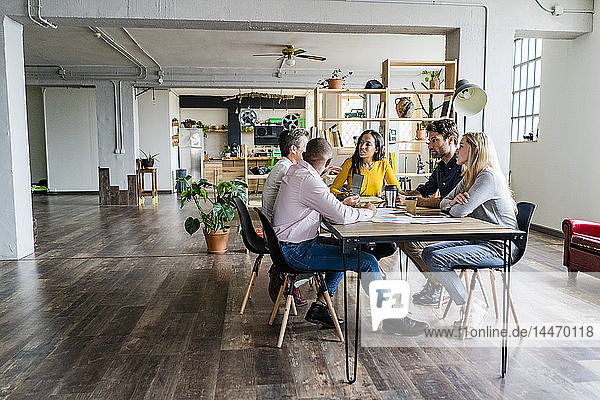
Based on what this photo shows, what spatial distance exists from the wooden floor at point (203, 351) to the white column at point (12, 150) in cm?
57

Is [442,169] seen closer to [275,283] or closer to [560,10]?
[275,283]

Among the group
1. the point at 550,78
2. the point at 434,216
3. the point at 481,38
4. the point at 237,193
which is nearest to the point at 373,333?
the point at 434,216

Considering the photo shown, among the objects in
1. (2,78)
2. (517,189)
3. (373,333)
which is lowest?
(373,333)

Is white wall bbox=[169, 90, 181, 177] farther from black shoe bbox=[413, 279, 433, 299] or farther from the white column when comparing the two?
black shoe bbox=[413, 279, 433, 299]

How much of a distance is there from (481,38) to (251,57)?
499 cm

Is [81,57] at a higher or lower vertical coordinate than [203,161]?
higher

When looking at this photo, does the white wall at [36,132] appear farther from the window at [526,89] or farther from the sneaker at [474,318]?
the sneaker at [474,318]

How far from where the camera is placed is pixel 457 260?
2920 mm

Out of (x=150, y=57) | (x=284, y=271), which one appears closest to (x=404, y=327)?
(x=284, y=271)

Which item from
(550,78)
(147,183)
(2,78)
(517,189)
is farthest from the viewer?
(147,183)

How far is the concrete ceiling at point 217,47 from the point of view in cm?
757

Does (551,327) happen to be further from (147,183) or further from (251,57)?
(147,183)

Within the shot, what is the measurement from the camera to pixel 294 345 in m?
2.96

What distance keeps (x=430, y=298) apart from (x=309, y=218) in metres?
1.35
